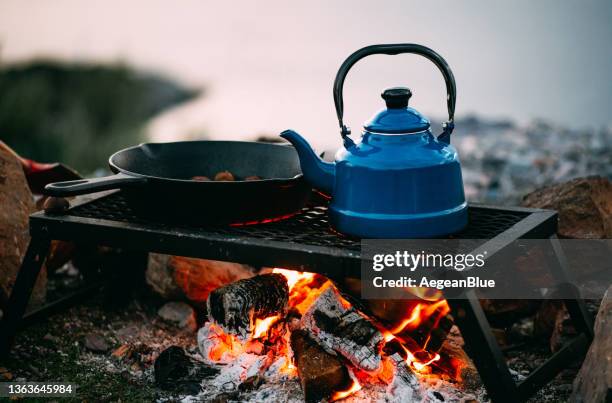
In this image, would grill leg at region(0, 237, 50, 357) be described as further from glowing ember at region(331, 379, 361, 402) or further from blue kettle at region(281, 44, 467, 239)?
glowing ember at region(331, 379, 361, 402)

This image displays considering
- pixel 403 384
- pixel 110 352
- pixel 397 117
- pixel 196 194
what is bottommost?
pixel 110 352

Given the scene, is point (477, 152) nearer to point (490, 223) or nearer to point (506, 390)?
point (490, 223)

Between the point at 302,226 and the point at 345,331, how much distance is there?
38 cm

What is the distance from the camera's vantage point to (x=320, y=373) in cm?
229

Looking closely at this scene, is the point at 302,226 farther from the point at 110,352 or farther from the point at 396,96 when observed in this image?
the point at 110,352

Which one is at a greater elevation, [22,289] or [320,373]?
[22,289]

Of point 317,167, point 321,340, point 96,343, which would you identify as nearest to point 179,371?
point 96,343

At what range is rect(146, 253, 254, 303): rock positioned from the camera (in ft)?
9.66

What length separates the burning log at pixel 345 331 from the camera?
2277 millimetres

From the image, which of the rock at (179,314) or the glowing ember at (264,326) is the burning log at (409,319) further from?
the rock at (179,314)

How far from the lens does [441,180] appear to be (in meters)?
2.11

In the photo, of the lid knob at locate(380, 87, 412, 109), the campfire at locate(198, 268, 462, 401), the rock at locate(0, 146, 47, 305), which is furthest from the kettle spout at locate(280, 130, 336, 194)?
the rock at locate(0, 146, 47, 305)

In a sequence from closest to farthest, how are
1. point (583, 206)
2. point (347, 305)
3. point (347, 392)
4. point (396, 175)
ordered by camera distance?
point (396, 175)
point (347, 392)
point (347, 305)
point (583, 206)

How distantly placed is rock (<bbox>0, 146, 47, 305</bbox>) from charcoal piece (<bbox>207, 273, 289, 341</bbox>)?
88cm
